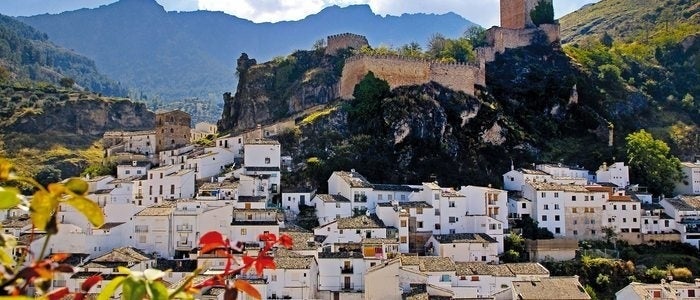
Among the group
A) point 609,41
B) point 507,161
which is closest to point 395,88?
point 507,161

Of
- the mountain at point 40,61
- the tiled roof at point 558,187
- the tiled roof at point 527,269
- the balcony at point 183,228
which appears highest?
the mountain at point 40,61

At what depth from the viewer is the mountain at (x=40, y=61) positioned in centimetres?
10712

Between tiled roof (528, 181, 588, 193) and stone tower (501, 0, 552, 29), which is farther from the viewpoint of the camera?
stone tower (501, 0, 552, 29)

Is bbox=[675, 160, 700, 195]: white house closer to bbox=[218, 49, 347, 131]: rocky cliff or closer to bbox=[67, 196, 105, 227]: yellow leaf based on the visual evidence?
bbox=[218, 49, 347, 131]: rocky cliff

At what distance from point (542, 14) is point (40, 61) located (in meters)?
84.0

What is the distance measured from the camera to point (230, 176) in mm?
41500

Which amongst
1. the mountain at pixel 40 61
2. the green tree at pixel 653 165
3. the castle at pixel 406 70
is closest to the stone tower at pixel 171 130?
the castle at pixel 406 70

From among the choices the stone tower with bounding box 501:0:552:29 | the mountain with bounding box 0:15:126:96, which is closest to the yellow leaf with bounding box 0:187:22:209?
the stone tower with bounding box 501:0:552:29

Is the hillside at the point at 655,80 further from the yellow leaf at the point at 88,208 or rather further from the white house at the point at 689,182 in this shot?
the yellow leaf at the point at 88,208

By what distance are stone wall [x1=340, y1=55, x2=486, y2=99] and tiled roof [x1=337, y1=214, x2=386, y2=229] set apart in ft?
59.3

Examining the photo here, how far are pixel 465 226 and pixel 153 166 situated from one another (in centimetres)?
2153

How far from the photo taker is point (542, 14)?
229ft

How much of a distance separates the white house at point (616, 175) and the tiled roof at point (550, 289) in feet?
61.8

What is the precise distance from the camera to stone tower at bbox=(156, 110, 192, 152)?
172ft
